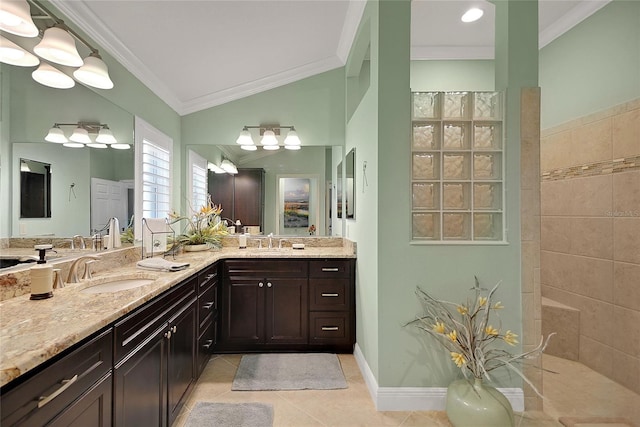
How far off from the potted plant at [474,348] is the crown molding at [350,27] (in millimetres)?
2278

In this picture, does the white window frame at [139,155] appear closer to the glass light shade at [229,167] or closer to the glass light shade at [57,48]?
the glass light shade at [229,167]

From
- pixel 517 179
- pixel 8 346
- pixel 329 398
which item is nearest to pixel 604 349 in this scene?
pixel 517 179

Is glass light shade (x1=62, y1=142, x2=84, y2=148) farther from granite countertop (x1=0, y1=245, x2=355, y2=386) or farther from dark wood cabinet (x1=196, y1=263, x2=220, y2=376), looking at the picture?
dark wood cabinet (x1=196, y1=263, x2=220, y2=376)

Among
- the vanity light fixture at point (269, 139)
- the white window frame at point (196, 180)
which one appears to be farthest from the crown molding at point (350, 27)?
the white window frame at point (196, 180)

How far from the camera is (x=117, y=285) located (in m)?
1.94

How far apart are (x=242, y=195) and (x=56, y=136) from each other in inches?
75.7

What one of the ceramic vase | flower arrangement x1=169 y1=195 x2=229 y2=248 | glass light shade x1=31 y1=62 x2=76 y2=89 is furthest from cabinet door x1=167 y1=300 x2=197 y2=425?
glass light shade x1=31 y1=62 x2=76 y2=89

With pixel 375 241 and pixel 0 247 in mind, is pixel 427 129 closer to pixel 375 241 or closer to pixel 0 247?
pixel 375 241

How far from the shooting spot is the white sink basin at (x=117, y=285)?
1810 millimetres

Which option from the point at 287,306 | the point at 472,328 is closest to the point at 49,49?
the point at 287,306

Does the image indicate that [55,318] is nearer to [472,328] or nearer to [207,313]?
[207,313]

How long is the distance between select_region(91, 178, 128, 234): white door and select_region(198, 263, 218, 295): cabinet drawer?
72cm

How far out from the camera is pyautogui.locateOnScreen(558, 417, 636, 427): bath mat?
1.94 m

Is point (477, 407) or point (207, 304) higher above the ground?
point (207, 304)
